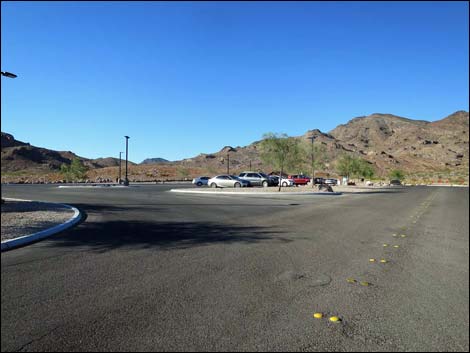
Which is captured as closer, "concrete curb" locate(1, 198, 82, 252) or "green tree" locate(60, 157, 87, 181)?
"concrete curb" locate(1, 198, 82, 252)

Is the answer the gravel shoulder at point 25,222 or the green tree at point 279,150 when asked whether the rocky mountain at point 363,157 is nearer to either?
the green tree at point 279,150

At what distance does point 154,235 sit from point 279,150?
28437mm

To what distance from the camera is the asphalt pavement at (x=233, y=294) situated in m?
3.44

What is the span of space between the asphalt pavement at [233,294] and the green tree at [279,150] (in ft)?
91.3

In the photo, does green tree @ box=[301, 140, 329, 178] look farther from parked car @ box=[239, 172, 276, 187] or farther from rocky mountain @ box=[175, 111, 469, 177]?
rocky mountain @ box=[175, 111, 469, 177]

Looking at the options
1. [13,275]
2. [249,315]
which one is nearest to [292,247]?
[249,315]

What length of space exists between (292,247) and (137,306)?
4.38m

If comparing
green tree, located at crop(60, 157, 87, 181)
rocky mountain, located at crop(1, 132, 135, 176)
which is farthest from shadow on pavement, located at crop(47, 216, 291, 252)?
rocky mountain, located at crop(1, 132, 135, 176)

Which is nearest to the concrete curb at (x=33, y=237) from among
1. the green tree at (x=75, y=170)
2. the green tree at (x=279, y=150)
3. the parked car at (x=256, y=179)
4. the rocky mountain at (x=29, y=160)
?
the green tree at (x=279, y=150)

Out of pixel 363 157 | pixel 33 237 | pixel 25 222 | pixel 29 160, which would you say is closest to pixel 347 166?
pixel 25 222

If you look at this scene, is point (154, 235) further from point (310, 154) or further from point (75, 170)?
point (75, 170)

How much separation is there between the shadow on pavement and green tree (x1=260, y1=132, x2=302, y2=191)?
83.9 ft

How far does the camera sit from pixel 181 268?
5.99 meters

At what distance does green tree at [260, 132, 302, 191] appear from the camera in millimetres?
36438
